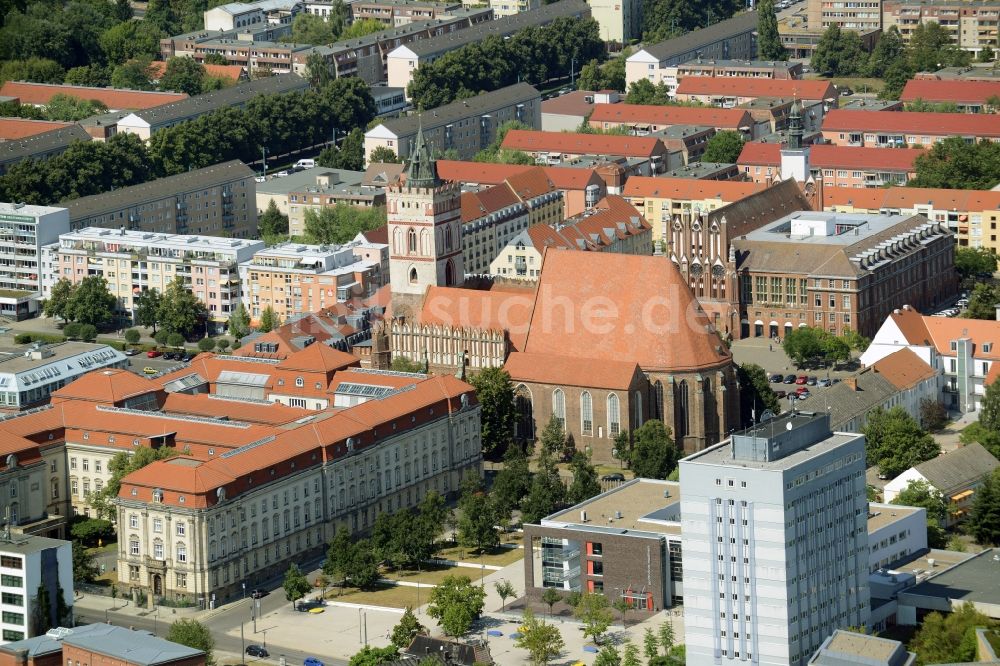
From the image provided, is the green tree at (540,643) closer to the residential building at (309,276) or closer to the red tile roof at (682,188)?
the residential building at (309,276)

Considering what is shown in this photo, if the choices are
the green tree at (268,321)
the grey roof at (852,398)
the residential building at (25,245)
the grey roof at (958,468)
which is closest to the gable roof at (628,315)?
the grey roof at (852,398)

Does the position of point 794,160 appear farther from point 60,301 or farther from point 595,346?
point 60,301

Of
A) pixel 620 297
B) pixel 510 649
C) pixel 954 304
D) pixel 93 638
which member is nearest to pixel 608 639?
pixel 510 649

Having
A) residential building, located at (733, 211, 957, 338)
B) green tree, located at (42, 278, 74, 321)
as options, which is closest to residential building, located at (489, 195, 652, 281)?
residential building, located at (733, 211, 957, 338)

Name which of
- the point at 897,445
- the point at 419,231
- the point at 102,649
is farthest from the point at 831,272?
the point at 102,649

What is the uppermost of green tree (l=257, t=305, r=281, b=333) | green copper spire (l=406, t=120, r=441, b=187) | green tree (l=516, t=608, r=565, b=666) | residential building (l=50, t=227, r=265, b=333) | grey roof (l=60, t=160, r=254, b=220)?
green copper spire (l=406, t=120, r=441, b=187)

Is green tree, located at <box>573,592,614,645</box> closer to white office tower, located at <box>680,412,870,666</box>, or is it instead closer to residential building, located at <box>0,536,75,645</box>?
white office tower, located at <box>680,412,870,666</box>

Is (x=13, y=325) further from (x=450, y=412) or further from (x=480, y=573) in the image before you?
(x=480, y=573)
